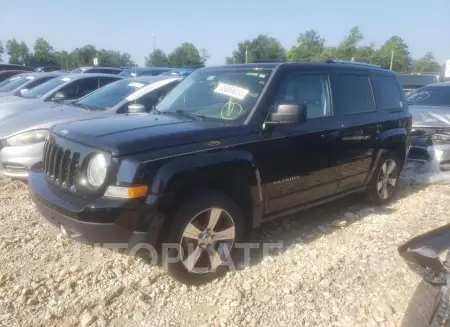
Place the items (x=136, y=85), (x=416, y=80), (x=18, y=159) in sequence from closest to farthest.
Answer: (x=18, y=159) < (x=136, y=85) < (x=416, y=80)

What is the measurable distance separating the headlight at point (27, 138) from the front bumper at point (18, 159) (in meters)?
0.09

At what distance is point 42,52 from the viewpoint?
66.8 meters

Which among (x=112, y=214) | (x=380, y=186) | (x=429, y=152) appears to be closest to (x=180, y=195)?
(x=112, y=214)

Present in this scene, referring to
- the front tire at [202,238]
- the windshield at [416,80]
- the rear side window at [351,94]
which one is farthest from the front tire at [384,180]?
the windshield at [416,80]

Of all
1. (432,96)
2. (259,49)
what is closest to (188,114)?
(432,96)

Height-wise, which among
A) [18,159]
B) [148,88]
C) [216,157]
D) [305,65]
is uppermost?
[305,65]

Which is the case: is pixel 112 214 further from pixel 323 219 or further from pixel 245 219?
pixel 323 219

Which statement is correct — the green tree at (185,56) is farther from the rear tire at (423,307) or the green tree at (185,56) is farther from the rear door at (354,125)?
the rear tire at (423,307)

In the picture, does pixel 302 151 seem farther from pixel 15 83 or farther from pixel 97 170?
pixel 15 83

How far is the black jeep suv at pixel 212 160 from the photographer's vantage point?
2.75m

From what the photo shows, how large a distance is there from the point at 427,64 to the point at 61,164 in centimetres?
7211

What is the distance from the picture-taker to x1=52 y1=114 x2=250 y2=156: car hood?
281 cm

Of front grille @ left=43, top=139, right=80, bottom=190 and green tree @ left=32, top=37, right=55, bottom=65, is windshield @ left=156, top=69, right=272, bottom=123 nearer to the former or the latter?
front grille @ left=43, top=139, right=80, bottom=190

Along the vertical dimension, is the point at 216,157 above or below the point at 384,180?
above
